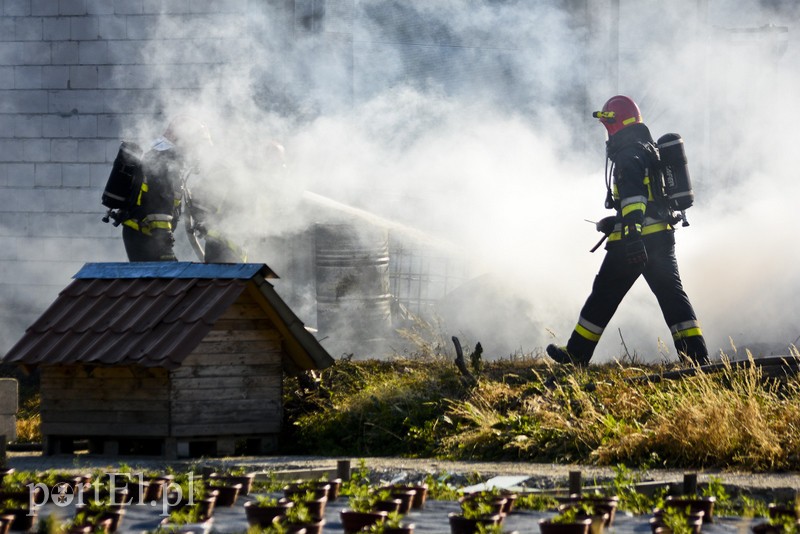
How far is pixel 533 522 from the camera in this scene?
6.09m

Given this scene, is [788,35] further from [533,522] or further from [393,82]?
[533,522]

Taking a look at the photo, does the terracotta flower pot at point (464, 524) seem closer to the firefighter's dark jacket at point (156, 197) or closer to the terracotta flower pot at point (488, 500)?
the terracotta flower pot at point (488, 500)

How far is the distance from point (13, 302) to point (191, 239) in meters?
3.49

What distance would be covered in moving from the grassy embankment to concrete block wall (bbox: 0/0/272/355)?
222 inches

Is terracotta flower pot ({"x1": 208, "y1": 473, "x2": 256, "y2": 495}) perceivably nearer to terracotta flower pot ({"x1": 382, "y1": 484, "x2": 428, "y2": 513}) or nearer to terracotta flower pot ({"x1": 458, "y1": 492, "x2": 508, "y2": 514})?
terracotta flower pot ({"x1": 382, "y1": 484, "x2": 428, "y2": 513})

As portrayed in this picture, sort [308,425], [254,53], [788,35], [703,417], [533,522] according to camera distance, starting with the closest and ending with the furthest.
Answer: [533,522] < [703,417] < [308,425] < [254,53] < [788,35]

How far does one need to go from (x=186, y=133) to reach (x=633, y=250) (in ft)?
15.3

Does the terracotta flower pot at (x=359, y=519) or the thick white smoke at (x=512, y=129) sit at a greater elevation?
the thick white smoke at (x=512, y=129)

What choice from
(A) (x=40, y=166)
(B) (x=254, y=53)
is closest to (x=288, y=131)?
(B) (x=254, y=53)

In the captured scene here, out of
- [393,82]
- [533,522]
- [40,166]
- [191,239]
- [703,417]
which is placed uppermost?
[393,82]

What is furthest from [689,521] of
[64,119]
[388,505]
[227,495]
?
[64,119]

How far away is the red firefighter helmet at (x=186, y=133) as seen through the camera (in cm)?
1244

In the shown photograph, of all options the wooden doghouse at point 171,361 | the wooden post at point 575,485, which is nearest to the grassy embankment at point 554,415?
the wooden doghouse at point 171,361

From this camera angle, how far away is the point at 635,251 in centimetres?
1006
